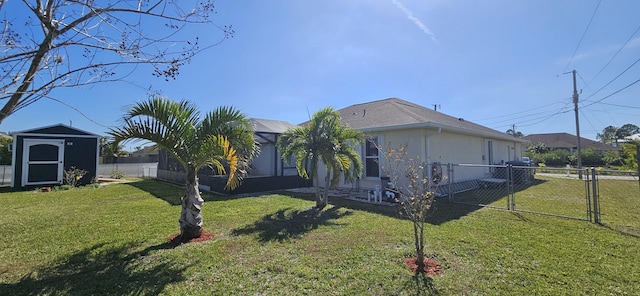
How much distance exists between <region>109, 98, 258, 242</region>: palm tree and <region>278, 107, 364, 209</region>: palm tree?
8.08ft

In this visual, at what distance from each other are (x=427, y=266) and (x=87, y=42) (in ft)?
17.2

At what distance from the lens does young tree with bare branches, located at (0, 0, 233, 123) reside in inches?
116

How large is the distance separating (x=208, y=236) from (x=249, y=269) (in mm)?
1849

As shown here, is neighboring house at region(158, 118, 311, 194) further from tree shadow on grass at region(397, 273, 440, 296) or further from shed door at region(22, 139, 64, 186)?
tree shadow on grass at region(397, 273, 440, 296)

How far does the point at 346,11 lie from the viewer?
23.1 feet

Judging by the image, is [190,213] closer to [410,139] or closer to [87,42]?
[87,42]

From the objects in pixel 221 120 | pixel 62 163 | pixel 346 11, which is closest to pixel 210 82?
pixel 221 120

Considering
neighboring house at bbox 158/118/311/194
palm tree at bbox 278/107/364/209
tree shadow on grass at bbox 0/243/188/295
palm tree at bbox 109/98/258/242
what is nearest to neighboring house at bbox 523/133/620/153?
neighboring house at bbox 158/118/311/194

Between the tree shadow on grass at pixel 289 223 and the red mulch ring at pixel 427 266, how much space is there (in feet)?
7.12

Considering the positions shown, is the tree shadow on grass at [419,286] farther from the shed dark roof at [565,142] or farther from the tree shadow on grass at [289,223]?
the shed dark roof at [565,142]

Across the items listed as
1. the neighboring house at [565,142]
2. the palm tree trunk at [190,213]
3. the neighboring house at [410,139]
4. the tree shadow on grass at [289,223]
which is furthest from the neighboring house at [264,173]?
the neighboring house at [565,142]

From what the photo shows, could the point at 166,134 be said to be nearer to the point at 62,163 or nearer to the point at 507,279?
the point at 507,279

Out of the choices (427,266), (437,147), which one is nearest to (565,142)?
(437,147)

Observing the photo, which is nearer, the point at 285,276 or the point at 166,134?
the point at 285,276
